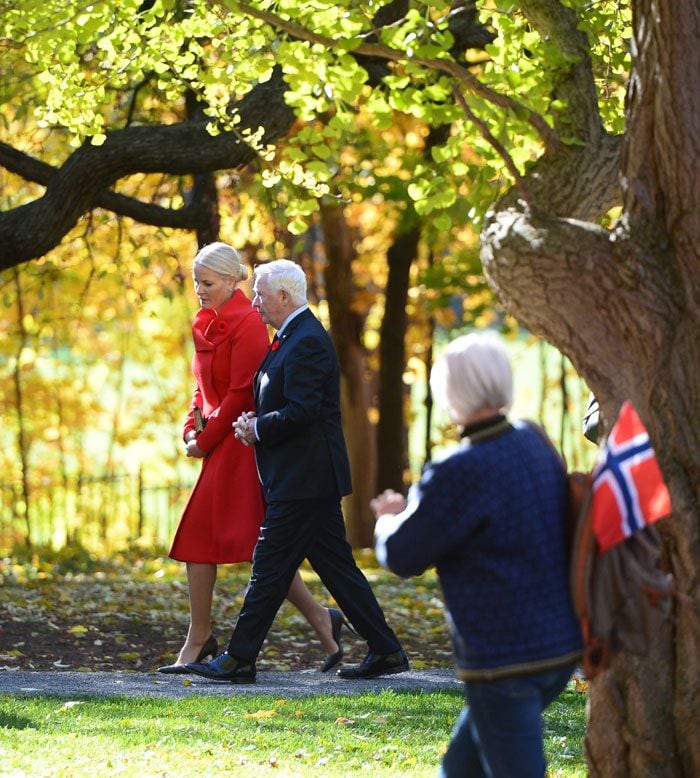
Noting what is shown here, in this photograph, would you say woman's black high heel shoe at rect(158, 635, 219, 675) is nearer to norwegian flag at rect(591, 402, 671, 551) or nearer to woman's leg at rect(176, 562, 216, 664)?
woman's leg at rect(176, 562, 216, 664)

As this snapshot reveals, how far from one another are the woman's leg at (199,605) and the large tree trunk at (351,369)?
33.2 ft

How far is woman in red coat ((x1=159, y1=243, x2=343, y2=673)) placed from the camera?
24.9 ft

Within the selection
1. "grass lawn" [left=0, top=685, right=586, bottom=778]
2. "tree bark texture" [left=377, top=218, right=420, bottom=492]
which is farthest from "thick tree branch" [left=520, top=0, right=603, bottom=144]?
"tree bark texture" [left=377, top=218, right=420, bottom=492]

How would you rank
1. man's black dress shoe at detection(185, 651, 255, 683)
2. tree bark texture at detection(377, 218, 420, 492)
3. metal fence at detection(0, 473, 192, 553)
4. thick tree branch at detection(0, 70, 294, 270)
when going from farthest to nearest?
metal fence at detection(0, 473, 192, 553) → tree bark texture at detection(377, 218, 420, 492) → thick tree branch at detection(0, 70, 294, 270) → man's black dress shoe at detection(185, 651, 255, 683)

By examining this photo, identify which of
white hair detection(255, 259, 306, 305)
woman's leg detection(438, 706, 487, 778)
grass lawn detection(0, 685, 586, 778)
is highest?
white hair detection(255, 259, 306, 305)

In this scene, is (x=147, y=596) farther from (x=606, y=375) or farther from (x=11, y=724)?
(x=606, y=375)

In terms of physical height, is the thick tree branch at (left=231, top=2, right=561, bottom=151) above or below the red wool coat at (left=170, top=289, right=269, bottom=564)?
above

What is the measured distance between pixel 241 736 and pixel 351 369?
1219 cm

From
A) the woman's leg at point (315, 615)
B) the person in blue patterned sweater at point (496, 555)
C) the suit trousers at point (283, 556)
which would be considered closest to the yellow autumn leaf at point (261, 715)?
the suit trousers at point (283, 556)

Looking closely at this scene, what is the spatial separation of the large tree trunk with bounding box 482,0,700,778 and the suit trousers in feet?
8.67

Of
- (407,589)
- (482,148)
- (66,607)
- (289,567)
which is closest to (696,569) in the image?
(482,148)

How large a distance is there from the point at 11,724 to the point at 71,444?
19.9 m

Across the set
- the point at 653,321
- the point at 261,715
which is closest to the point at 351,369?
the point at 261,715

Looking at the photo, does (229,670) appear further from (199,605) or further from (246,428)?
(246,428)
